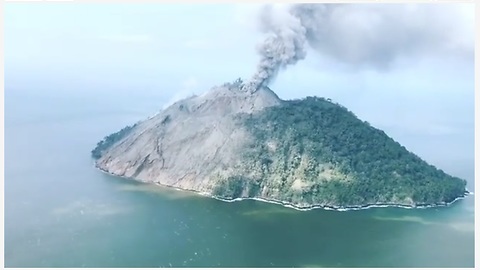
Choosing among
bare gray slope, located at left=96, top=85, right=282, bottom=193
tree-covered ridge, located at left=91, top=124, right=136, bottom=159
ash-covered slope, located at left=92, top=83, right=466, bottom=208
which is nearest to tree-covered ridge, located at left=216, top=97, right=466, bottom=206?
ash-covered slope, located at left=92, top=83, right=466, bottom=208

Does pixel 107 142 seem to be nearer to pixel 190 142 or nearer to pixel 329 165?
pixel 190 142

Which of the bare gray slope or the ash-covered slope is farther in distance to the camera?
the bare gray slope

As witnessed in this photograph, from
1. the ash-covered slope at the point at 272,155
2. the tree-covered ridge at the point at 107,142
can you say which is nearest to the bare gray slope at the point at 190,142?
the ash-covered slope at the point at 272,155

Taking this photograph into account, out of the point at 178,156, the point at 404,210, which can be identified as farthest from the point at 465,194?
the point at 178,156

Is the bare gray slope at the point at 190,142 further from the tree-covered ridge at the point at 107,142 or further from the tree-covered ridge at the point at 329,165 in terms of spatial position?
the tree-covered ridge at the point at 329,165

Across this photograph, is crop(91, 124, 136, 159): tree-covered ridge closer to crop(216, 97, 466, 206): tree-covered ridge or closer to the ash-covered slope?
the ash-covered slope

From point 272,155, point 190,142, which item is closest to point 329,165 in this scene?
point 272,155

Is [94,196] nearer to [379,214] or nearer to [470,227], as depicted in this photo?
[379,214]
